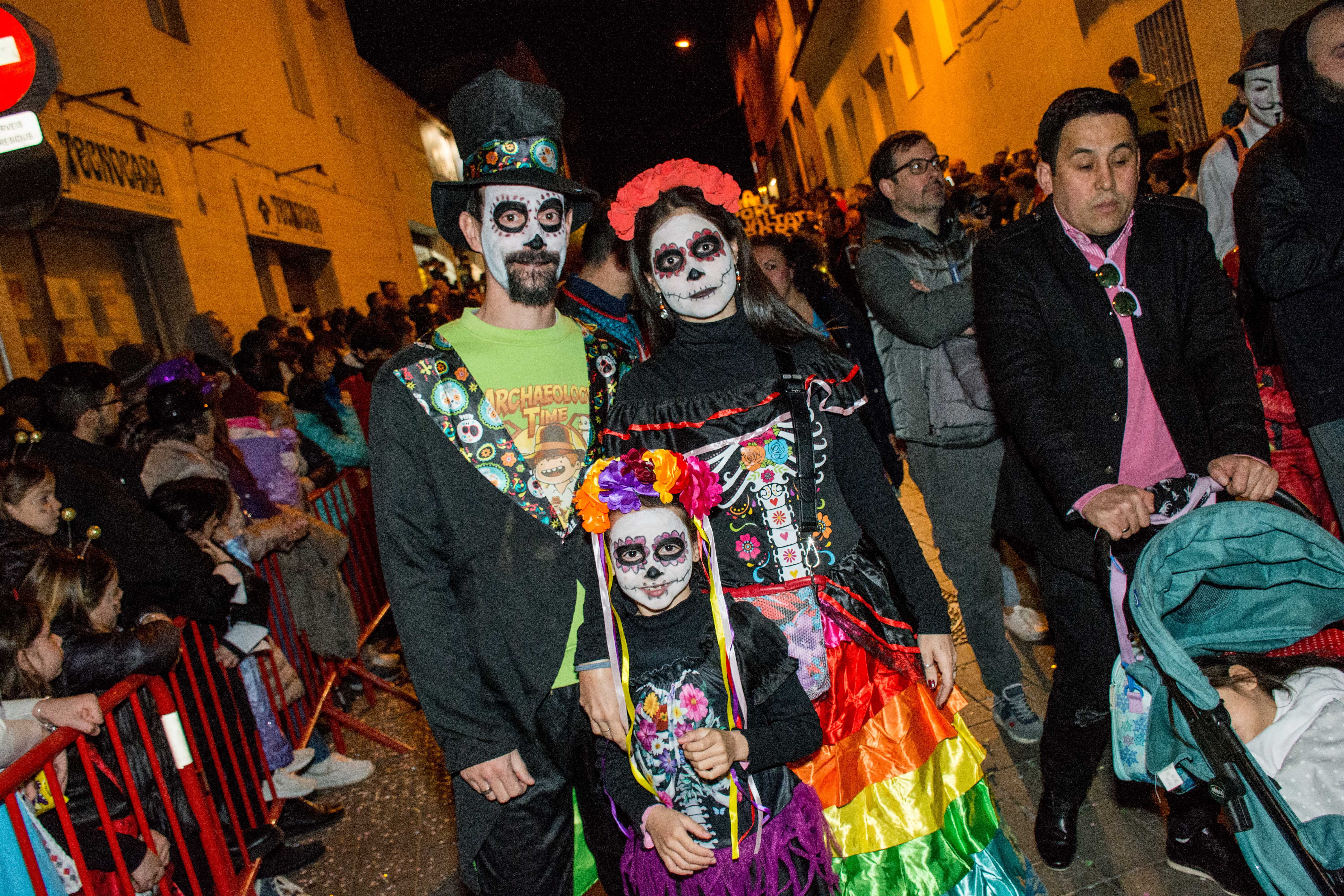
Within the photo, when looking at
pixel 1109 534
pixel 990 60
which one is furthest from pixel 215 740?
pixel 990 60

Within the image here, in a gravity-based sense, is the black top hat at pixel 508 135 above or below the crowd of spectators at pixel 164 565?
above

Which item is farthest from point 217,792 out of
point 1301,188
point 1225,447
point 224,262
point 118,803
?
point 224,262

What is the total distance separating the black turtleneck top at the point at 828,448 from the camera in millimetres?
2408

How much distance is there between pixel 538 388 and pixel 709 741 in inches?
39.6

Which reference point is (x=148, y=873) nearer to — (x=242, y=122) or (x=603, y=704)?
(x=603, y=704)

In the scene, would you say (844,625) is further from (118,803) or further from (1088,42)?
(1088,42)

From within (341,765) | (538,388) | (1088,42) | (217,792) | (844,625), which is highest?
(1088,42)

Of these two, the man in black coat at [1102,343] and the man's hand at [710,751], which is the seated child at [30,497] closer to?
the man's hand at [710,751]

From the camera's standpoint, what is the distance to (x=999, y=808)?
2.98 meters

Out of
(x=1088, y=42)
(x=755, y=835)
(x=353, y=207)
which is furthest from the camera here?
(x=353, y=207)

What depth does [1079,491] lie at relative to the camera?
2475mm

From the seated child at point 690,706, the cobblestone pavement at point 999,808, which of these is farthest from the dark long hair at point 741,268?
the cobblestone pavement at point 999,808

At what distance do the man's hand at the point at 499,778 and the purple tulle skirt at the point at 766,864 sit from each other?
0.31 meters

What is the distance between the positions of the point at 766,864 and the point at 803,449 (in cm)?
98
